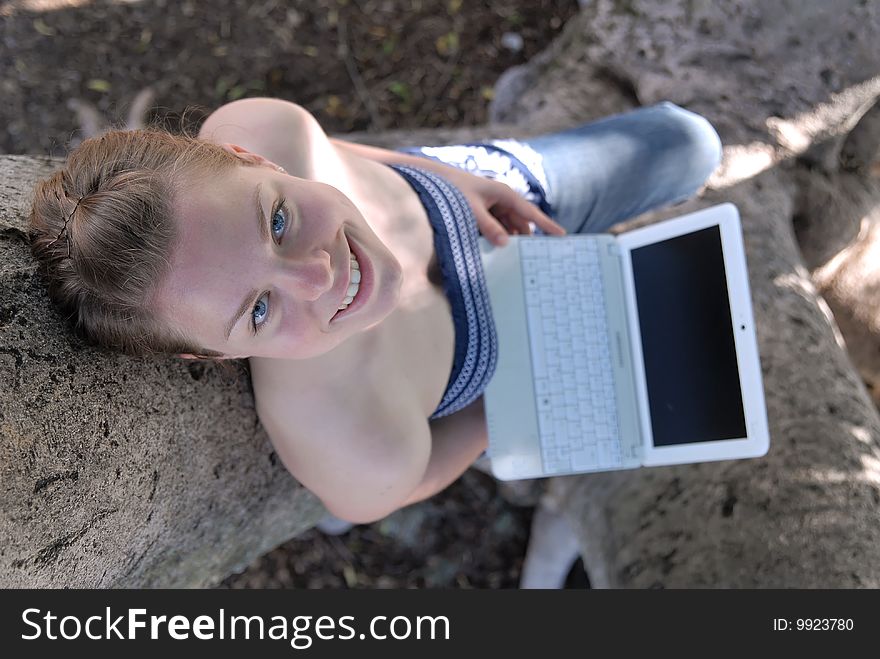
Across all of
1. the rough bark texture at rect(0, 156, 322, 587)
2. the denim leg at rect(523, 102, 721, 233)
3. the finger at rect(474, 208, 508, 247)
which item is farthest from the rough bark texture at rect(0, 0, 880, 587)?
the finger at rect(474, 208, 508, 247)

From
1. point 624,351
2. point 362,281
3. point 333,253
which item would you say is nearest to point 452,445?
point 624,351

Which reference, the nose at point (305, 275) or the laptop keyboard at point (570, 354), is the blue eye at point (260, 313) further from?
the laptop keyboard at point (570, 354)

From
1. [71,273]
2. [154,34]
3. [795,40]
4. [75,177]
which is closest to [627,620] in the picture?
[71,273]

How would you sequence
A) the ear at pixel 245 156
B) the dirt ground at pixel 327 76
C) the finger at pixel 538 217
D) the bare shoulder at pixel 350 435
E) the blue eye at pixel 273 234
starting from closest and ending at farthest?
the blue eye at pixel 273 234 → the ear at pixel 245 156 → the bare shoulder at pixel 350 435 → the finger at pixel 538 217 → the dirt ground at pixel 327 76

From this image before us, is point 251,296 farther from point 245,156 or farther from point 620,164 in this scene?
point 620,164

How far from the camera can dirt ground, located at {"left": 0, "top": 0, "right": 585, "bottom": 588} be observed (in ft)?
9.48

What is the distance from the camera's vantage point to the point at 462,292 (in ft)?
5.48

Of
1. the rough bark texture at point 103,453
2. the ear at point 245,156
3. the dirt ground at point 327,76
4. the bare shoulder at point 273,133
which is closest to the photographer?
the rough bark texture at point 103,453

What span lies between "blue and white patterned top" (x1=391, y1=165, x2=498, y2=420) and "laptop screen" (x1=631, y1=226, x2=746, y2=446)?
17.3 inches

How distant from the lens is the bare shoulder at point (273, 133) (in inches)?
60.6

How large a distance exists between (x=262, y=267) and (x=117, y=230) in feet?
0.83

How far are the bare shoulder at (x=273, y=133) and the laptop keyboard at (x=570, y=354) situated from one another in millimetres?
619

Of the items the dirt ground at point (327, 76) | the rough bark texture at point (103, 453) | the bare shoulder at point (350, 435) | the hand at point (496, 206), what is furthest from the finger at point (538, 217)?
the dirt ground at point (327, 76)

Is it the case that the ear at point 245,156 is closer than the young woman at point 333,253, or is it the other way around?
the young woman at point 333,253
